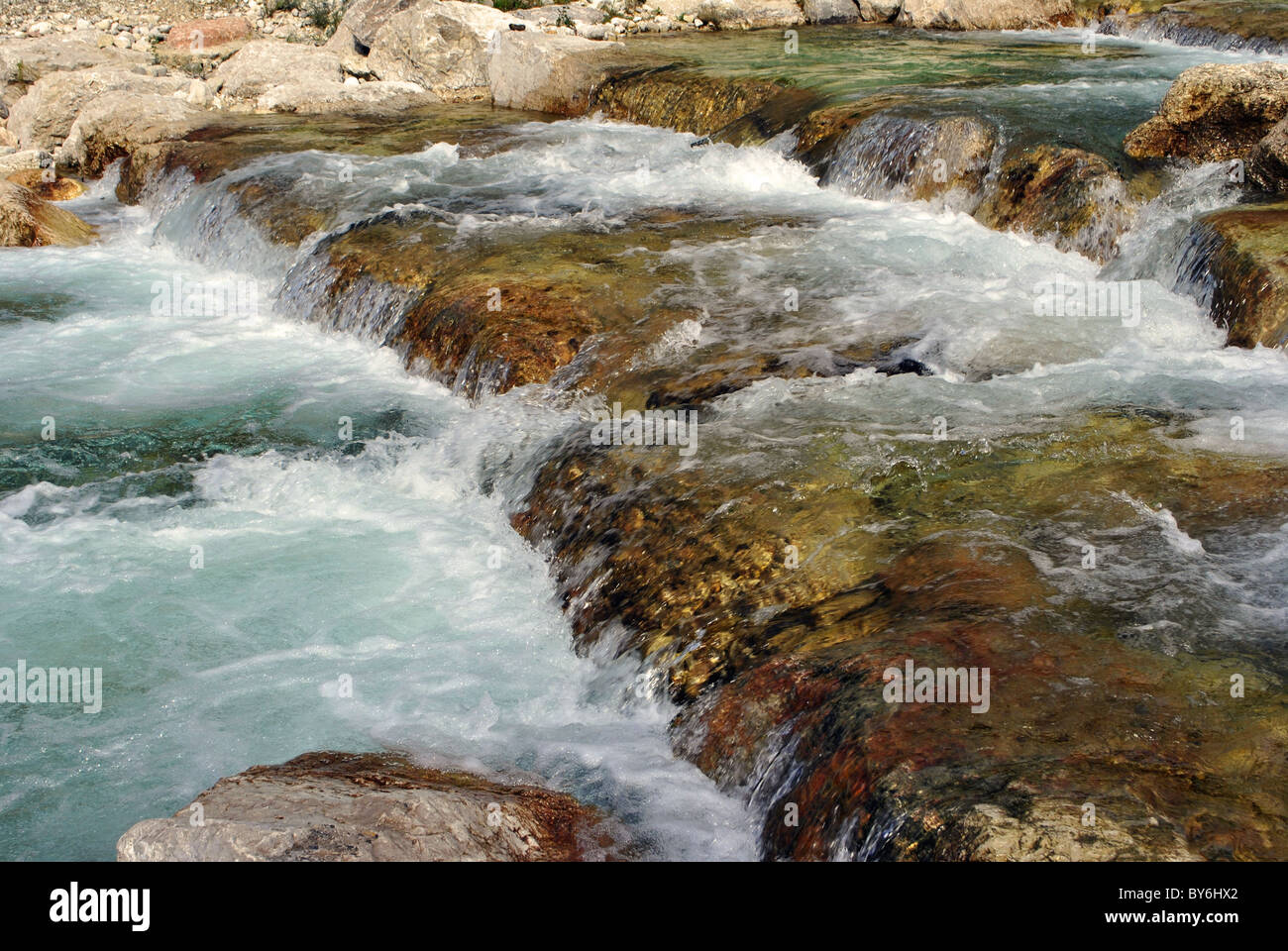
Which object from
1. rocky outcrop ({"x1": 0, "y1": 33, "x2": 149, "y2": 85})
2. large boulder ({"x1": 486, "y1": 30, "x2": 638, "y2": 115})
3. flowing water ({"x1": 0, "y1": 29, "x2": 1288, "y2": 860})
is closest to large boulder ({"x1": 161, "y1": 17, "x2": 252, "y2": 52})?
rocky outcrop ({"x1": 0, "y1": 33, "x2": 149, "y2": 85})

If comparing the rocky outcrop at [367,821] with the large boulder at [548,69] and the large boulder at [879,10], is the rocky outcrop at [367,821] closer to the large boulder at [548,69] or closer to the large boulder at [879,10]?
the large boulder at [548,69]

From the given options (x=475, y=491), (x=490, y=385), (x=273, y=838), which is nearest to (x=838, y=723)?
(x=273, y=838)

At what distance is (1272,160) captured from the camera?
8898 millimetres

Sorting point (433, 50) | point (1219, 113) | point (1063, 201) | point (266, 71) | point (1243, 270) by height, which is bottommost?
point (1243, 270)

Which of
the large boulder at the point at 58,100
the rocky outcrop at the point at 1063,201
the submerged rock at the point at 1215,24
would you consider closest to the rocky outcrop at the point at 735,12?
the submerged rock at the point at 1215,24

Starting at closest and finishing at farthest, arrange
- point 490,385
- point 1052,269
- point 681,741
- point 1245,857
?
point 1245,857
point 681,741
point 490,385
point 1052,269

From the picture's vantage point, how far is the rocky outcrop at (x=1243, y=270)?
24.0 ft

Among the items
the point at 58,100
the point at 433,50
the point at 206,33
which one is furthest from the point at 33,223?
the point at 206,33

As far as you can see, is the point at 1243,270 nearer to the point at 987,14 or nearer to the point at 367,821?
the point at 367,821

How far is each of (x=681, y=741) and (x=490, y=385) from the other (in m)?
3.99

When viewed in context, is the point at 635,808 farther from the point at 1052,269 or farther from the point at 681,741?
the point at 1052,269

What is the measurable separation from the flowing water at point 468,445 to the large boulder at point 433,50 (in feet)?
18.6

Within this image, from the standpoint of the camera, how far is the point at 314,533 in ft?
22.1

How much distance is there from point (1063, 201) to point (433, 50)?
451 inches
